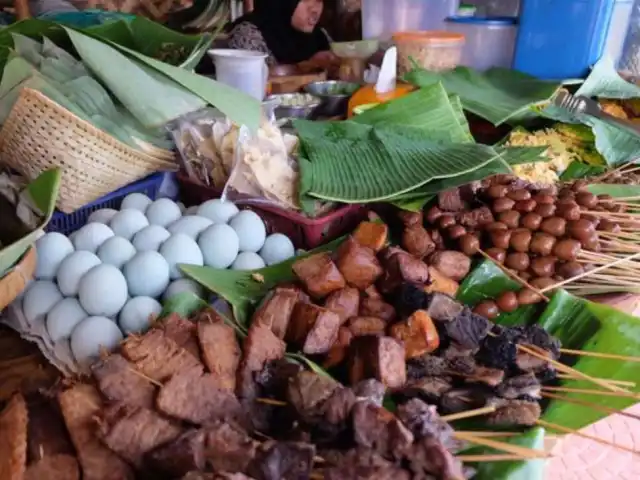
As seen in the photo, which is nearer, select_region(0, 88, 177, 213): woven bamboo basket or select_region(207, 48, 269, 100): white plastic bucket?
select_region(0, 88, 177, 213): woven bamboo basket

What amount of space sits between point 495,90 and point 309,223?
1436mm

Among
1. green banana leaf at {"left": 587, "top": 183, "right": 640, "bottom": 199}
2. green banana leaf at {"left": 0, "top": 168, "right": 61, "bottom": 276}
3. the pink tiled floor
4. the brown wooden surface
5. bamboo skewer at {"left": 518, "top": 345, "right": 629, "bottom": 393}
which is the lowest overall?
the pink tiled floor

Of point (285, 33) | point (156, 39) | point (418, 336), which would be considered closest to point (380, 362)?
point (418, 336)

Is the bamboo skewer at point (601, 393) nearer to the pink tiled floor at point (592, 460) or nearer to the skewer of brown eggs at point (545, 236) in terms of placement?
the pink tiled floor at point (592, 460)

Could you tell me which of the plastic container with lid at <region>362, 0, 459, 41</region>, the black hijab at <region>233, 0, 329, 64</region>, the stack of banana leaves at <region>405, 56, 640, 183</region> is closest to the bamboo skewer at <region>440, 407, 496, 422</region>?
the stack of banana leaves at <region>405, 56, 640, 183</region>

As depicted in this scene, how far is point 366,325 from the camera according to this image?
1.32 meters

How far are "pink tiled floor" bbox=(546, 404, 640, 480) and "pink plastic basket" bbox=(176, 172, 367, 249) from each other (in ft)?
2.74

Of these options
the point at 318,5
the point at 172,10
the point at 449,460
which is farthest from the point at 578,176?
the point at 172,10

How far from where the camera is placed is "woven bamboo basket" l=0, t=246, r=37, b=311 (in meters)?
1.13

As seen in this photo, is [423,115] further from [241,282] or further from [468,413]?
[468,413]

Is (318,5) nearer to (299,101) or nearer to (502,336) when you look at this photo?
(299,101)

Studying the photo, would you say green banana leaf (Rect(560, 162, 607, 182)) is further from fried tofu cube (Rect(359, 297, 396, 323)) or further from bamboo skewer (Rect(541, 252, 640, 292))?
fried tofu cube (Rect(359, 297, 396, 323))

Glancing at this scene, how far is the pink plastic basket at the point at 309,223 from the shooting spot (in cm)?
168

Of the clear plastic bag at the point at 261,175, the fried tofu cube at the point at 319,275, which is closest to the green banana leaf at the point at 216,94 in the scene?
the clear plastic bag at the point at 261,175
